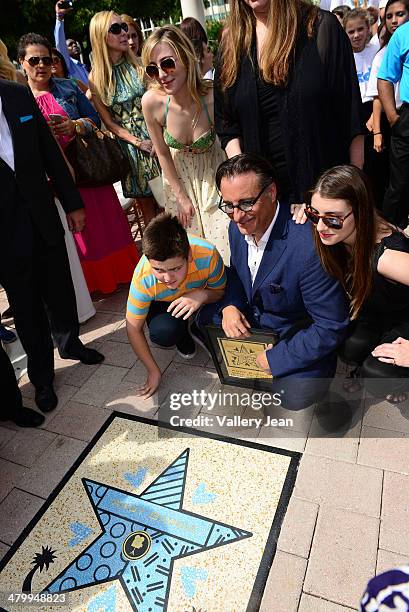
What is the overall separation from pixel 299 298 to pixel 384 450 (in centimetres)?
95

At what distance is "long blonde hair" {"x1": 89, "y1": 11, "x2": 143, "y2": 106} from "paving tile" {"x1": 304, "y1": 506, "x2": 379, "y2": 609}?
3.62m

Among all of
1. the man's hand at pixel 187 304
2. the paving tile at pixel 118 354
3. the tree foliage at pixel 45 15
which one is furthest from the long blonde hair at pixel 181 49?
the tree foliage at pixel 45 15

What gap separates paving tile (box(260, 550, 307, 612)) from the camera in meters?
1.86

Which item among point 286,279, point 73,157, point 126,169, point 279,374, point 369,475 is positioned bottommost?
point 369,475

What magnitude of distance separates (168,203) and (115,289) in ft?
4.59

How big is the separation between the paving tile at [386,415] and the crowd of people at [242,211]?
2.9 inches

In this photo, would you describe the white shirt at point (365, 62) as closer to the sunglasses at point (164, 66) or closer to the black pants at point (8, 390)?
the sunglasses at point (164, 66)

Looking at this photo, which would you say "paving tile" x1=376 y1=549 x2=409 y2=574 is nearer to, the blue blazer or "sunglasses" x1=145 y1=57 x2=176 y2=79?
the blue blazer

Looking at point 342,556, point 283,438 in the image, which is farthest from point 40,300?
point 342,556

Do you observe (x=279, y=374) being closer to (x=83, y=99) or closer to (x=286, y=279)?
(x=286, y=279)

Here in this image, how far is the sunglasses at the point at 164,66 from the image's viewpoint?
267 cm

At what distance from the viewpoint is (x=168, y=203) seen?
337cm

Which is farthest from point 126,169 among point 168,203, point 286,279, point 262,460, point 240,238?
point 262,460

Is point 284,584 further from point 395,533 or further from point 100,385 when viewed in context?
point 100,385
